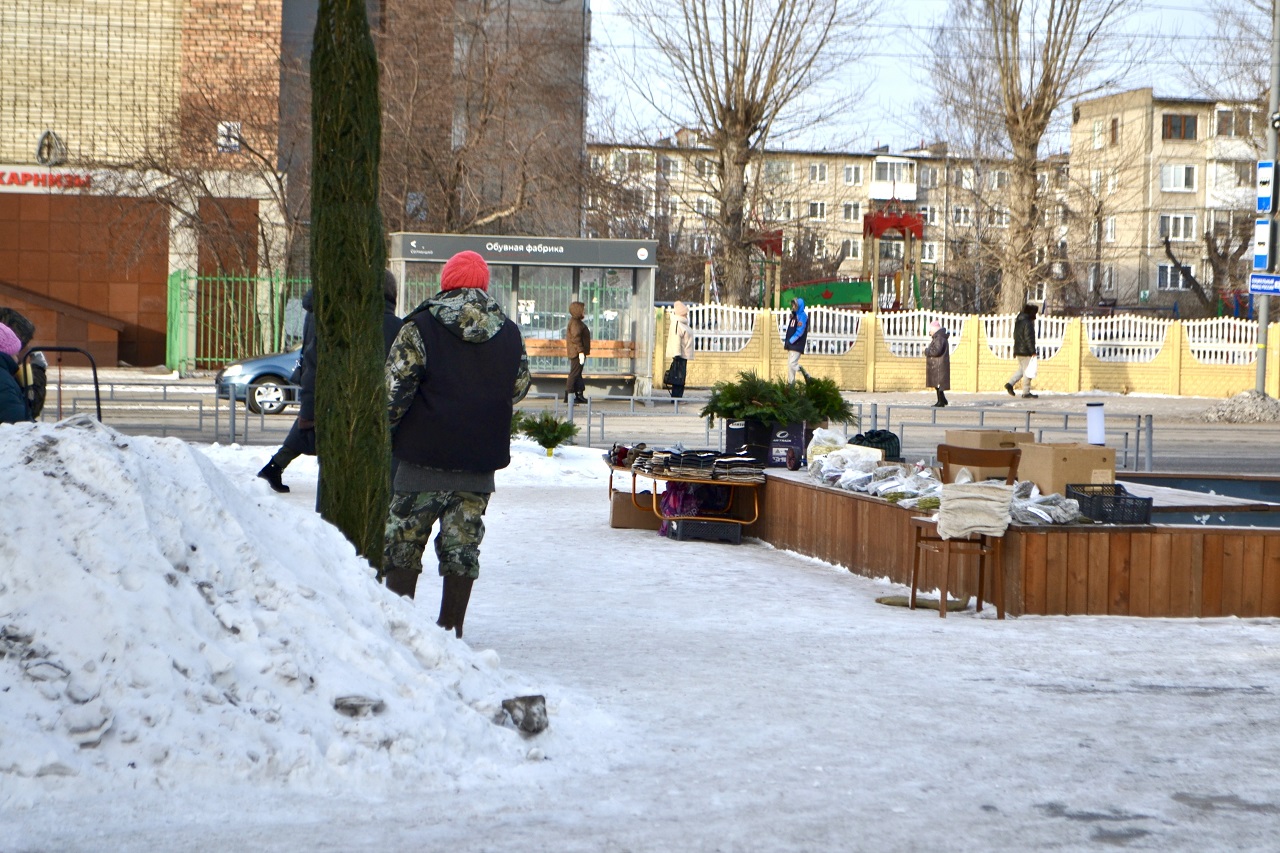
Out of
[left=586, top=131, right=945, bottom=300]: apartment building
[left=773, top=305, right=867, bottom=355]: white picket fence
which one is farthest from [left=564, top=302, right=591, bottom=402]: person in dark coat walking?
[left=586, top=131, right=945, bottom=300]: apartment building

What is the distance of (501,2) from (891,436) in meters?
27.0

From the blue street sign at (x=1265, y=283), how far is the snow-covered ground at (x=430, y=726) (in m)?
19.3

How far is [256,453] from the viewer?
16.6m

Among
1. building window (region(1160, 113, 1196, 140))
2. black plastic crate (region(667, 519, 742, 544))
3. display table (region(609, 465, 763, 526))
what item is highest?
building window (region(1160, 113, 1196, 140))

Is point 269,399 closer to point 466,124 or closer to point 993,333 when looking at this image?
point 466,124

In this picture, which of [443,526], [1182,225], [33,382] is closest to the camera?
[443,526]

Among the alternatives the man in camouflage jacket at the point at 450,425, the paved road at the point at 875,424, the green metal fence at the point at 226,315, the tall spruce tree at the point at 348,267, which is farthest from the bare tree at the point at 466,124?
the tall spruce tree at the point at 348,267

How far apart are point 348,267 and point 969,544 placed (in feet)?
13.9

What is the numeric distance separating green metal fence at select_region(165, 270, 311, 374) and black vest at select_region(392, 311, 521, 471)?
27.9 meters

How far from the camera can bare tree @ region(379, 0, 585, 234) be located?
3506cm

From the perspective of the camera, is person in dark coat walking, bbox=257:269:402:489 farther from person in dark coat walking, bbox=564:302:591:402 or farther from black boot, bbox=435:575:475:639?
person in dark coat walking, bbox=564:302:591:402

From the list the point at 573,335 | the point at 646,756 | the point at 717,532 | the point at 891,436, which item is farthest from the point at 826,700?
the point at 573,335

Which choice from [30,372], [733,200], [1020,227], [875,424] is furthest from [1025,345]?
[30,372]

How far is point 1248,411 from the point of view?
93.0 feet
